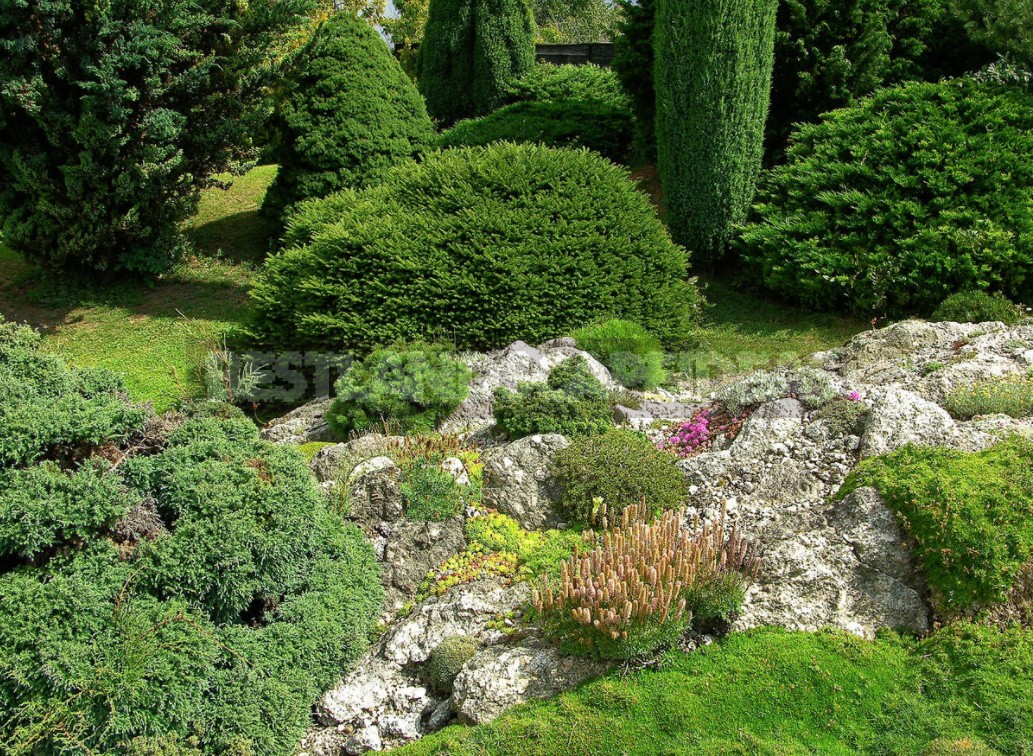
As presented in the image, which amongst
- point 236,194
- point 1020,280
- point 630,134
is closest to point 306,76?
point 236,194

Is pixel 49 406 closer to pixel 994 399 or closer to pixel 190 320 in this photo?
pixel 994 399

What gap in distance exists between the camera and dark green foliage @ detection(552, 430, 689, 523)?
5523 millimetres

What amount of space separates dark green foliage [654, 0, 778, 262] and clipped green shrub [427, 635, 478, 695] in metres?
7.67

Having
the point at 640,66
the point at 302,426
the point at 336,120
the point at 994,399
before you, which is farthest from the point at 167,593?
the point at 640,66

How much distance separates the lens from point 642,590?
13.4ft

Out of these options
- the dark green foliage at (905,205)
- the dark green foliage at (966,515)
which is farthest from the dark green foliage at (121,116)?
the dark green foliage at (966,515)

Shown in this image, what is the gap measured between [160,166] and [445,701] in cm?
865

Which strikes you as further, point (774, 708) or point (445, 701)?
→ point (445, 701)

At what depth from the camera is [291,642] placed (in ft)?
14.8

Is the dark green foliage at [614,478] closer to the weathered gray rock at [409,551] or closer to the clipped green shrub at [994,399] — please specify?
the weathered gray rock at [409,551]

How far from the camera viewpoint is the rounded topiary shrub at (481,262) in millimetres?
8062

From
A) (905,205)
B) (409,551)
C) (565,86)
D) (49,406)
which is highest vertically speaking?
(565,86)

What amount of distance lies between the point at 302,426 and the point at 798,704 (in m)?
5.19

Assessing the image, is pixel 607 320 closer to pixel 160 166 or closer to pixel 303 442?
pixel 303 442
